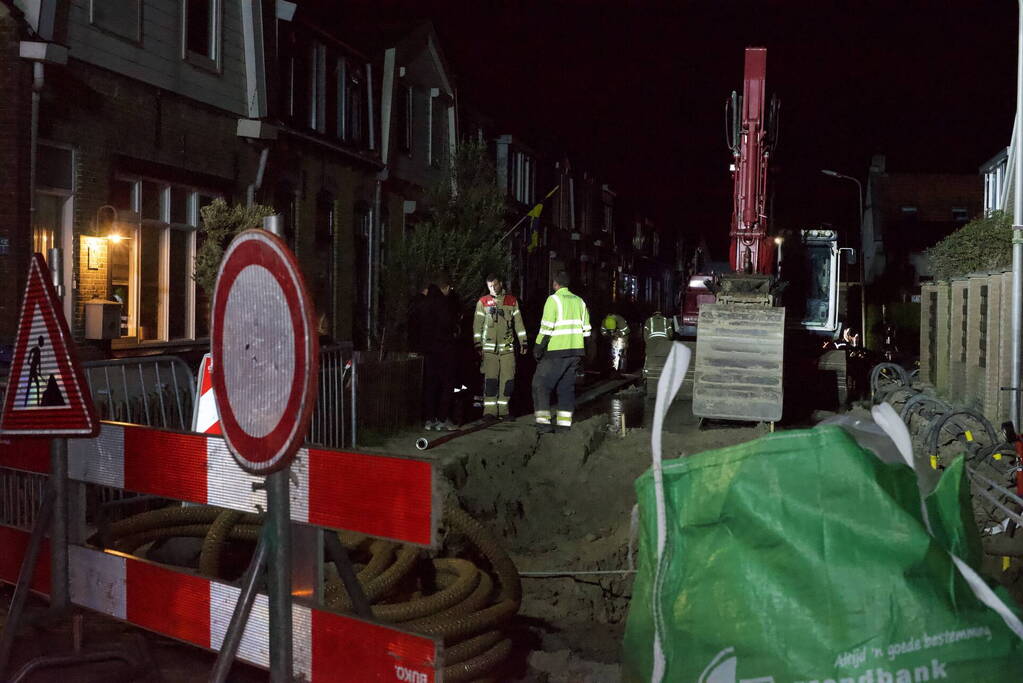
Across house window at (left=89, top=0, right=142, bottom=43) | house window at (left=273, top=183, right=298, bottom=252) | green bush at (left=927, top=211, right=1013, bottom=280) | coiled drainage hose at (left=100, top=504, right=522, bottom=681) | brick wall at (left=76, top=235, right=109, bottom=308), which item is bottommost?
coiled drainage hose at (left=100, top=504, right=522, bottom=681)

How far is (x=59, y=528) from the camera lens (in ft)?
16.2

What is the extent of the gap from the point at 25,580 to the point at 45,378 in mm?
882

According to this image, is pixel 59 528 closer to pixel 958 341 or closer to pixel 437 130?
pixel 958 341

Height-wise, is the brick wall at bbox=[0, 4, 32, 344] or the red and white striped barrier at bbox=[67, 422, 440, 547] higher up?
the brick wall at bbox=[0, 4, 32, 344]

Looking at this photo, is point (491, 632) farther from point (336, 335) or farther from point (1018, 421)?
point (336, 335)

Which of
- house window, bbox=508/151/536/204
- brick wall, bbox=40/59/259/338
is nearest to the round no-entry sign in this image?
brick wall, bbox=40/59/259/338

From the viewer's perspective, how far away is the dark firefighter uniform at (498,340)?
49.2ft

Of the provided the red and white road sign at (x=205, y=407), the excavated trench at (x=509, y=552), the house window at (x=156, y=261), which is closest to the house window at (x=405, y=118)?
the house window at (x=156, y=261)

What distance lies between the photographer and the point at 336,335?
21.5 metres

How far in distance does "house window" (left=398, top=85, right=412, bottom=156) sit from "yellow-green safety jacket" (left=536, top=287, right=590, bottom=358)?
11911mm

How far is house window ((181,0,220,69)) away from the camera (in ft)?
53.2

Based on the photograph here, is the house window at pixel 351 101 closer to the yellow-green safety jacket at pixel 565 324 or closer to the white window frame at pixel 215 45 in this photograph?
the white window frame at pixel 215 45

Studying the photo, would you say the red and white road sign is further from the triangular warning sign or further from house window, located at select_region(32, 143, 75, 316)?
house window, located at select_region(32, 143, 75, 316)

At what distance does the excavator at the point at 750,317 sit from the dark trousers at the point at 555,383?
2.23 m
